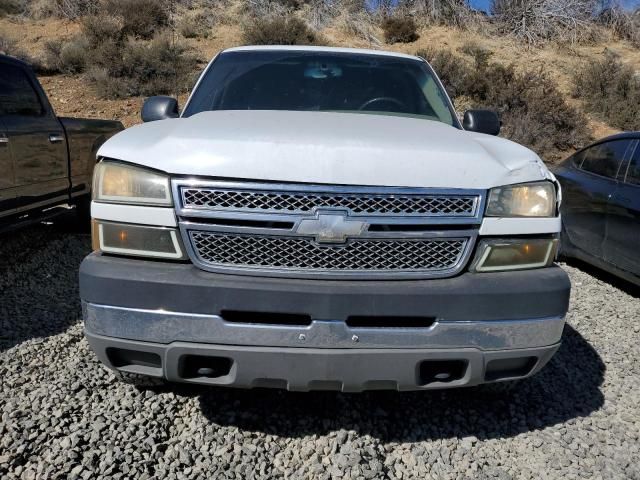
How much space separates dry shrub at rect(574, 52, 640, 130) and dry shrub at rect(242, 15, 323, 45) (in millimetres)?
9350

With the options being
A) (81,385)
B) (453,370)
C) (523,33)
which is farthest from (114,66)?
(453,370)

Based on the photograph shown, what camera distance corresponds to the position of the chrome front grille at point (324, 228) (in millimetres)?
2168

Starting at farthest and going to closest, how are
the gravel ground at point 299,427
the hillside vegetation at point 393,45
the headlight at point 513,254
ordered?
the hillside vegetation at point 393,45 < the gravel ground at point 299,427 < the headlight at point 513,254

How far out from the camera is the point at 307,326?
217 centimetres

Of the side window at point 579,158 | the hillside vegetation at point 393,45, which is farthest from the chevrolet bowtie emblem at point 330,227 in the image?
the hillside vegetation at point 393,45

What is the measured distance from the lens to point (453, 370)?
2361mm

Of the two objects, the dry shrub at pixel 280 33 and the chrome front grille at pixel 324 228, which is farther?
the dry shrub at pixel 280 33

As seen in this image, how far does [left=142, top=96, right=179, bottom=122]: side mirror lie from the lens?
11.7 feet

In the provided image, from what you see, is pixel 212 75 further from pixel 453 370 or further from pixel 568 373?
pixel 568 373

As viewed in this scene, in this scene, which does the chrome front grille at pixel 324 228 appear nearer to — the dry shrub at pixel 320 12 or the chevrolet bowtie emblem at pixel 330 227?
the chevrolet bowtie emblem at pixel 330 227

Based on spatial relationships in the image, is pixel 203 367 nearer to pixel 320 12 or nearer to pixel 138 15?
pixel 138 15

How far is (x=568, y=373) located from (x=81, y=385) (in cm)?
283

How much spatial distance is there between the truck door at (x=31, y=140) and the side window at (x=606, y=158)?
210 inches

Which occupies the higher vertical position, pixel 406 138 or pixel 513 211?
pixel 406 138
